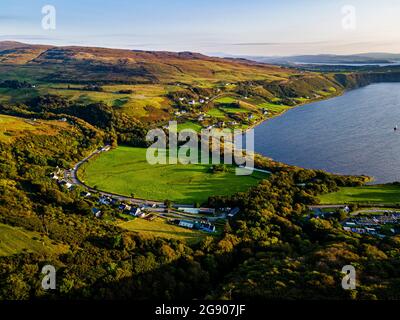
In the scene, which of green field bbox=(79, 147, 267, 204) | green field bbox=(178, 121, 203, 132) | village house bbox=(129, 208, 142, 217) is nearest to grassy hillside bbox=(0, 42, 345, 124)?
green field bbox=(178, 121, 203, 132)

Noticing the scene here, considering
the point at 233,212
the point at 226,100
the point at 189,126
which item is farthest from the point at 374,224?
the point at 226,100

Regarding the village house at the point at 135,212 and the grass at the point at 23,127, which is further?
the grass at the point at 23,127

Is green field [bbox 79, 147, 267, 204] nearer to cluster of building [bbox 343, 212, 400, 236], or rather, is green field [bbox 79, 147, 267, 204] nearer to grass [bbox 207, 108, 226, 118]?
cluster of building [bbox 343, 212, 400, 236]

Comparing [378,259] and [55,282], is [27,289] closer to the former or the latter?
[55,282]

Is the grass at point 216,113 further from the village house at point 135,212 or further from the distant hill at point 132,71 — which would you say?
the village house at point 135,212

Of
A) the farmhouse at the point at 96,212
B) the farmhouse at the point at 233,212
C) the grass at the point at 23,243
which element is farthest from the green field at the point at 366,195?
the grass at the point at 23,243

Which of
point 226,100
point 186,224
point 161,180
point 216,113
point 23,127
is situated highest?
point 226,100

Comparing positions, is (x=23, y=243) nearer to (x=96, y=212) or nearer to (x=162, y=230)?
(x=96, y=212)
